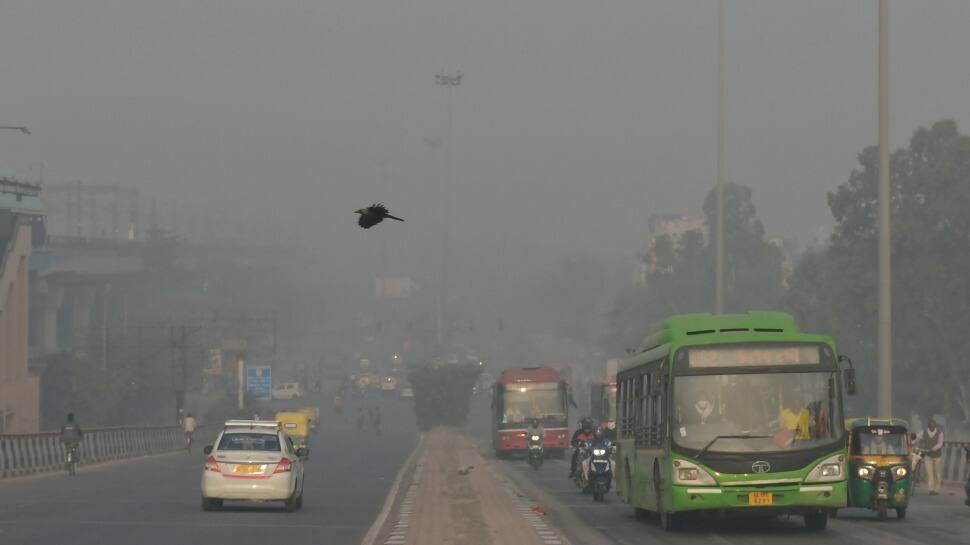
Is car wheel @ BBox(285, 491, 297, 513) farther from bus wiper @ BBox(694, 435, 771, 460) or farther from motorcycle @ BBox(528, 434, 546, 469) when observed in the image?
motorcycle @ BBox(528, 434, 546, 469)

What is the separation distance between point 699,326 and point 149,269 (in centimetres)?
16687

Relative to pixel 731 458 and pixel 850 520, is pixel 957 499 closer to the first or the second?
pixel 850 520

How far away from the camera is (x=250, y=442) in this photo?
96.6 feet

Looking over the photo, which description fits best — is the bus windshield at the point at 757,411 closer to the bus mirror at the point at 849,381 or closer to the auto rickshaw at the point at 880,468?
the bus mirror at the point at 849,381

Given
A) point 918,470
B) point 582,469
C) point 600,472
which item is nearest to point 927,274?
point 918,470

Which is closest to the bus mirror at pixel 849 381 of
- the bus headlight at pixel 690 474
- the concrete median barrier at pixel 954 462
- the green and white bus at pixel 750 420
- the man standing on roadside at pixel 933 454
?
the green and white bus at pixel 750 420

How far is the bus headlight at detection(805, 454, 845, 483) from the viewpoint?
22.2 meters

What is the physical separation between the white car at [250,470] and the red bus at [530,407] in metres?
34.2

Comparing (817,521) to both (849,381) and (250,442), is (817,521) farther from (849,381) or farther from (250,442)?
(250,442)

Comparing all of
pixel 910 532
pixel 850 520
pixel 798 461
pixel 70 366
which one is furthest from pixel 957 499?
pixel 70 366

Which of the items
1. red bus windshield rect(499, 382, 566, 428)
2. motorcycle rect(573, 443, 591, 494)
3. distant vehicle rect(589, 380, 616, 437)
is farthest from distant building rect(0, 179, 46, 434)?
motorcycle rect(573, 443, 591, 494)

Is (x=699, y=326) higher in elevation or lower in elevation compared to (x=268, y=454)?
higher

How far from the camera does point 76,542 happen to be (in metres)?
21.4

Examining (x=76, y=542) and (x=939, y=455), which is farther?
(x=939, y=455)
